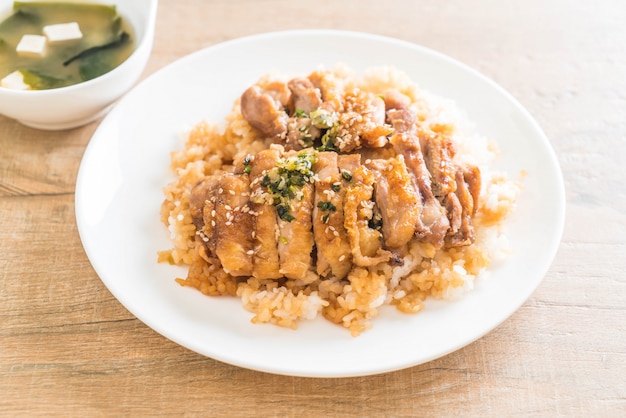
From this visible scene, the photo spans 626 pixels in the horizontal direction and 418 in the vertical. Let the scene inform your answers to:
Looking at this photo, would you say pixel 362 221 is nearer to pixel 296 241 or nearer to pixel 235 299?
Result: pixel 296 241

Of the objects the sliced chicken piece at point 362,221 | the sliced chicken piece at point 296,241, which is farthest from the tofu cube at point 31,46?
the sliced chicken piece at point 362,221

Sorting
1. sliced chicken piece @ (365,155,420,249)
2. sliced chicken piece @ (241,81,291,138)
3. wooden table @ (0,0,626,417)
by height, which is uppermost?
sliced chicken piece @ (365,155,420,249)

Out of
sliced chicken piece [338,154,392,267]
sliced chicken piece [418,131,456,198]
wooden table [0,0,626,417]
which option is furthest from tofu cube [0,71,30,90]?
sliced chicken piece [418,131,456,198]

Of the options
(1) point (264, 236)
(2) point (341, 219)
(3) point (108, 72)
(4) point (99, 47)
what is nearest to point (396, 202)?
(2) point (341, 219)

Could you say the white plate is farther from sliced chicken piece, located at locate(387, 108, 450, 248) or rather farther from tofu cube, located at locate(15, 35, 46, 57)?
tofu cube, located at locate(15, 35, 46, 57)

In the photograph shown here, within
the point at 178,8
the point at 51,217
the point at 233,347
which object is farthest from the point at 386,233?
the point at 178,8
